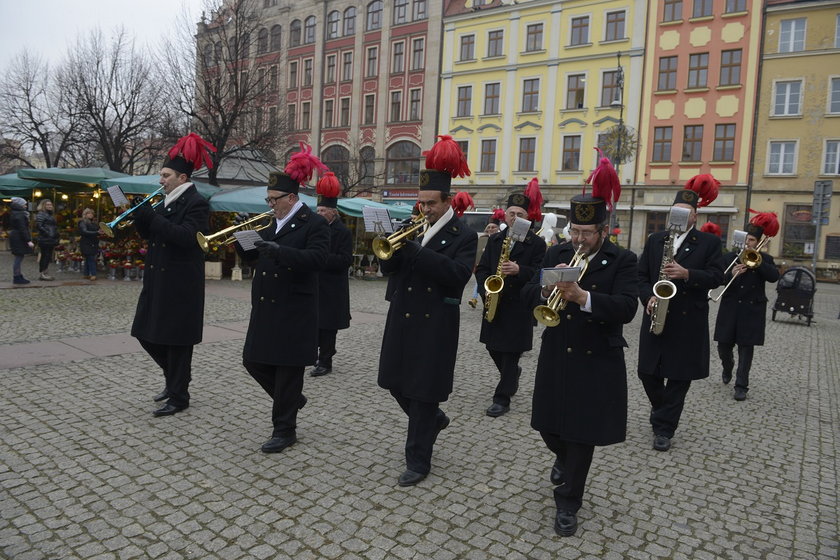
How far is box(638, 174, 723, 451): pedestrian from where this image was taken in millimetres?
5246

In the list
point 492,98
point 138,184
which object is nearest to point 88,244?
point 138,184

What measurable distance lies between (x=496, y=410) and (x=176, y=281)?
3281mm

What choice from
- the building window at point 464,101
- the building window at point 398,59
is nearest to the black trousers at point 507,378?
the building window at point 464,101

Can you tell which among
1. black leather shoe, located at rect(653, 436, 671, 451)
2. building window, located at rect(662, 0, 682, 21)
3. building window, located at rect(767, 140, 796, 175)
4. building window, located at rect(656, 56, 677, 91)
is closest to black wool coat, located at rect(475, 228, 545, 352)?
black leather shoe, located at rect(653, 436, 671, 451)

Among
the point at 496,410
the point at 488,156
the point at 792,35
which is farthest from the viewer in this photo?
the point at 488,156

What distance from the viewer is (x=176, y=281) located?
5.41m

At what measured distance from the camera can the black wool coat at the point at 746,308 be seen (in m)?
7.27

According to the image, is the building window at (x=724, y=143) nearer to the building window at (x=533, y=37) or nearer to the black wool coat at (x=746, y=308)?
the building window at (x=533, y=37)

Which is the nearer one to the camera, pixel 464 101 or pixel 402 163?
pixel 464 101

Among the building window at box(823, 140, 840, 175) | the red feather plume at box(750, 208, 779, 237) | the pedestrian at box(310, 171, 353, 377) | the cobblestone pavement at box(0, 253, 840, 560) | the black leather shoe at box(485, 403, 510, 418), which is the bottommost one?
the cobblestone pavement at box(0, 253, 840, 560)

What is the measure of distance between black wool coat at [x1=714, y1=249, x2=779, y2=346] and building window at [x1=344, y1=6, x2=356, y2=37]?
42.5m

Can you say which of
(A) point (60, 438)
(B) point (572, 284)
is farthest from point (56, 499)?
(B) point (572, 284)

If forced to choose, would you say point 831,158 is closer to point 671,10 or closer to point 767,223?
point 671,10

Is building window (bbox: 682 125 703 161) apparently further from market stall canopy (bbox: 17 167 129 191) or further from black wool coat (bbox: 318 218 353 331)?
black wool coat (bbox: 318 218 353 331)
